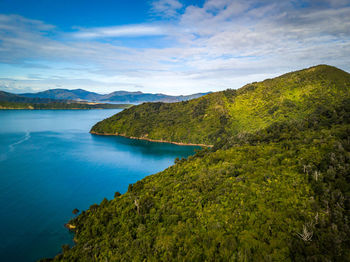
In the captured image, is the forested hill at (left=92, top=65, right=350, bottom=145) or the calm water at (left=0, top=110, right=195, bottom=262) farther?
the forested hill at (left=92, top=65, right=350, bottom=145)

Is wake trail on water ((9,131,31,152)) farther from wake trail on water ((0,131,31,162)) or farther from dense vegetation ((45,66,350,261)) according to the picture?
dense vegetation ((45,66,350,261))

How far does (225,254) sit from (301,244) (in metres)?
5.97

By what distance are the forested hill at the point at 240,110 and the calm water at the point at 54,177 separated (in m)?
14.7

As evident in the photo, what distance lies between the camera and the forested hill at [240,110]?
85688mm

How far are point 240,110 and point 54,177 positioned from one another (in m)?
90.5

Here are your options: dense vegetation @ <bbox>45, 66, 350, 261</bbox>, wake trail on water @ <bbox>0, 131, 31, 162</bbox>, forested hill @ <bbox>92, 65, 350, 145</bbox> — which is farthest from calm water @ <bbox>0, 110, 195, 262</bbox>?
forested hill @ <bbox>92, 65, 350, 145</bbox>

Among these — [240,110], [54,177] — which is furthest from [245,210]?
[240,110]

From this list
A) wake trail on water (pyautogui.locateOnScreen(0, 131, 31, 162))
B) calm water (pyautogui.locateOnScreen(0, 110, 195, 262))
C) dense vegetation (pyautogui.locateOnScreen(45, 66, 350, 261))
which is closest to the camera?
dense vegetation (pyautogui.locateOnScreen(45, 66, 350, 261))

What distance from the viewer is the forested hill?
85688 millimetres

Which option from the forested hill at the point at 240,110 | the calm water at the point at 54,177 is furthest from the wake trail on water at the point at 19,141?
the forested hill at the point at 240,110

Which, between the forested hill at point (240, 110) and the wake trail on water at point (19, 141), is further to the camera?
the forested hill at point (240, 110)

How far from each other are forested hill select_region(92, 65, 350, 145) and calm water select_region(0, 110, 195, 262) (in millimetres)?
14652

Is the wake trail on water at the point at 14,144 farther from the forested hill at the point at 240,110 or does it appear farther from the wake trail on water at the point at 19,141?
the forested hill at the point at 240,110

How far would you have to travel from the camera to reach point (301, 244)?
1502cm
